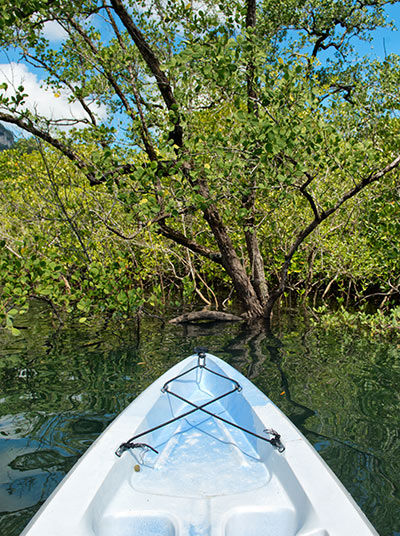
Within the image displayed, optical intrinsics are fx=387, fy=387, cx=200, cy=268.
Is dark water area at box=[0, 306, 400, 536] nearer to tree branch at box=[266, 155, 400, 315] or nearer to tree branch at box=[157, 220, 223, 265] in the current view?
tree branch at box=[266, 155, 400, 315]

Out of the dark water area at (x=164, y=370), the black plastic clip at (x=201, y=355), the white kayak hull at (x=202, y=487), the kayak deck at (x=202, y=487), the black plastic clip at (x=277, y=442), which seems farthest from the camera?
the black plastic clip at (x=201, y=355)

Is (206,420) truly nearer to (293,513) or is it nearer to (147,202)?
(293,513)

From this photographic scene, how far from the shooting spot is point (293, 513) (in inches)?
92.9

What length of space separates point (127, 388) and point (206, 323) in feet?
16.5

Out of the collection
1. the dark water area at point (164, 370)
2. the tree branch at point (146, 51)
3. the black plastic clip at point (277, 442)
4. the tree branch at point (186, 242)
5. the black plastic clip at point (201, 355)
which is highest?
the tree branch at point (146, 51)

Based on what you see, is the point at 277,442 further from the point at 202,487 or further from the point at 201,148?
the point at 201,148

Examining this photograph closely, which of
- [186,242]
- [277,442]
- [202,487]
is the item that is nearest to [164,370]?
[202,487]

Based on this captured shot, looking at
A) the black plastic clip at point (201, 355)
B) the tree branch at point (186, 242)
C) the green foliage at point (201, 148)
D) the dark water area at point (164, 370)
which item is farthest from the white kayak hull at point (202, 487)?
the tree branch at point (186, 242)

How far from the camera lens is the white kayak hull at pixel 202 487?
215 cm

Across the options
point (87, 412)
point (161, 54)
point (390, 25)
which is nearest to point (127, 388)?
point (87, 412)

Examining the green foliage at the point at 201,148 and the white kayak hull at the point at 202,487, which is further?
the green foliage at the point at 201,148

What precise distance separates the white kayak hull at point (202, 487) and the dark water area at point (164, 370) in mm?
573

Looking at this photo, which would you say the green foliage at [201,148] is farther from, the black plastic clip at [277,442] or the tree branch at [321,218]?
the black plastic clip at [277,442]

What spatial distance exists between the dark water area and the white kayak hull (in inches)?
22.6
